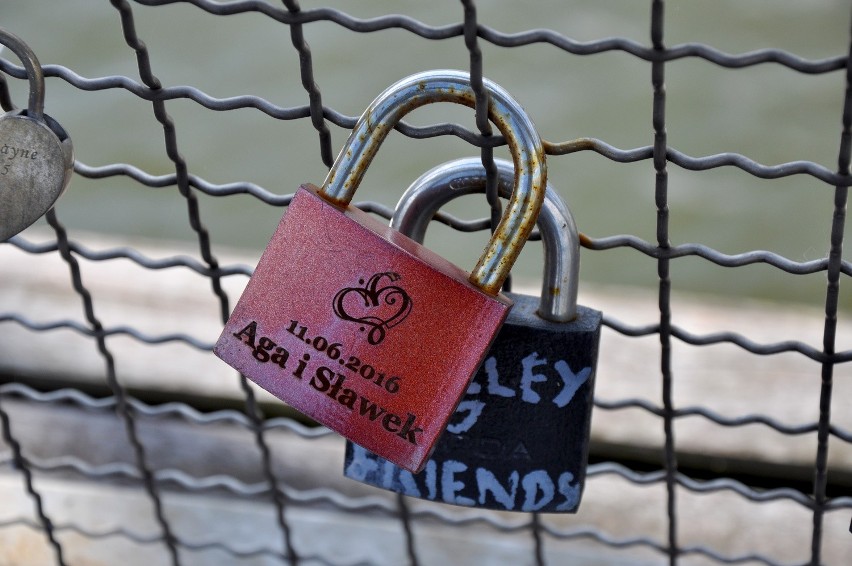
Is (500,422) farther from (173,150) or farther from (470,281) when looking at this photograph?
(173,150)

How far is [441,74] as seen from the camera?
786 mm

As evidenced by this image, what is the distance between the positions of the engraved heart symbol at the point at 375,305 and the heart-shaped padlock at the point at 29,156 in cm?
26

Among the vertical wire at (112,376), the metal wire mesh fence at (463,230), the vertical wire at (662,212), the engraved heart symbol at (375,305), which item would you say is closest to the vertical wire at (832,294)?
the metal wire mesh fence at (463,230)

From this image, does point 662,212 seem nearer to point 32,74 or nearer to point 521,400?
point 521,400

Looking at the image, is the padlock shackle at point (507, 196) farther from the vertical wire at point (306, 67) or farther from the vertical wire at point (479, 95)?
the vertical wire at point (306, 67)

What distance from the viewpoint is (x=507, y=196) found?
87 centimetres

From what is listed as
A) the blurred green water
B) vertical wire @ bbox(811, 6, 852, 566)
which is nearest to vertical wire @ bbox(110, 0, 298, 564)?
vertical wire @ bbox(811, 6, 852, 566)

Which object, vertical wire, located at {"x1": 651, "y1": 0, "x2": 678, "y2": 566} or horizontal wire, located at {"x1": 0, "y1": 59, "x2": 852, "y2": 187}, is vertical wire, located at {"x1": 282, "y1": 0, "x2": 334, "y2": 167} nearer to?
horizontal wire, located at {"x1": 0, "y1": 59, "x2": 852, "y2": 187}

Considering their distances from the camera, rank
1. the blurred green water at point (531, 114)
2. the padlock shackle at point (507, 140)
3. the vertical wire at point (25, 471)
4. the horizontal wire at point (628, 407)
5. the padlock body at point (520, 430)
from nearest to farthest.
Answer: the padlock shackle at point (507, 140), the padlock body at point (520, 430), the horizontal wire at point (628, 407), the vertical wire at point (25, 471), the blurred green water at point (531, 114)

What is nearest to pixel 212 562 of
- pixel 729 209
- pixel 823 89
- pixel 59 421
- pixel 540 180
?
pixel 59 421

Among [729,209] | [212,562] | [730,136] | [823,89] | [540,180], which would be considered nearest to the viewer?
[540,180]

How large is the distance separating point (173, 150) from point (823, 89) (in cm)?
291

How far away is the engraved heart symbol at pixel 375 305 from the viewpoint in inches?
30.7

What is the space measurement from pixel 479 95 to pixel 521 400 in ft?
0.90
